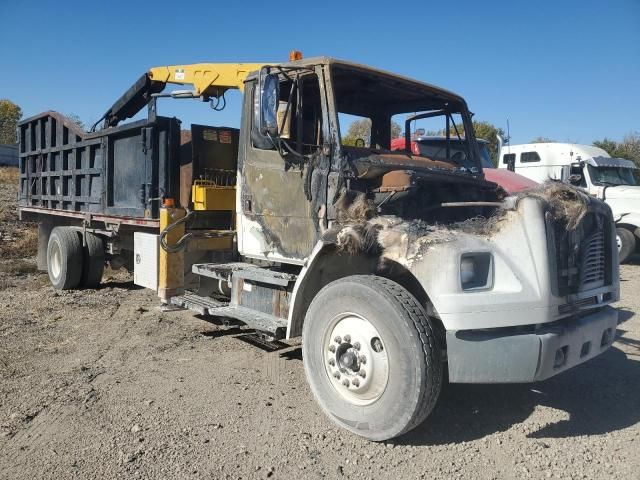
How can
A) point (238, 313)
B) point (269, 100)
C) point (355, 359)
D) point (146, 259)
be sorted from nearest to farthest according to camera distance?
point (355, 359) < point (269, 100) < point (238, 313) < point (146, 259)

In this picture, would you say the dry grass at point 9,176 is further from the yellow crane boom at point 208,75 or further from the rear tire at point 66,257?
the yellow crane boom at point 208,75

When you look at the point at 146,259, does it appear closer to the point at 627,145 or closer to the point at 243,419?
the point at 243,419

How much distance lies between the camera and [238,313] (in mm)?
4965

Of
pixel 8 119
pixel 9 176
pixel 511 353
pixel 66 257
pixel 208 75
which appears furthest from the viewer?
pixel 8 119

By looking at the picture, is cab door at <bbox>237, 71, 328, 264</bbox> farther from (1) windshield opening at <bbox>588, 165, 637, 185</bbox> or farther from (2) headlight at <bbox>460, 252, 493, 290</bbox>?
(1) windshield opening at <bbox>588, 165, 637, 185</bbox>

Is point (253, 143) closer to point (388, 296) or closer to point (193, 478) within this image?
point (388, 296)

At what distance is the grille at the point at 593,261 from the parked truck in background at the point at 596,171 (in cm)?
838

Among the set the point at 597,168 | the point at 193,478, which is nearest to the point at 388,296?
the point at 193,478

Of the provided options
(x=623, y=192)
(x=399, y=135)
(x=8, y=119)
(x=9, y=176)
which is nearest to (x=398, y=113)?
(x=399, y=135)

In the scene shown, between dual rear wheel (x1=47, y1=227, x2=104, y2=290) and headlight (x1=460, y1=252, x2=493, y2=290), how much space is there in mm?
6396

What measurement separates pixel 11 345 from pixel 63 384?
1469mm

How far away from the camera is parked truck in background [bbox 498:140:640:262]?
12781 mm

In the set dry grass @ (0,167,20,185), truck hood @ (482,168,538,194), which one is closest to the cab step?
truck hood @ (482,168,538,194)

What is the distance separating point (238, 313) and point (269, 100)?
6.24 ft
